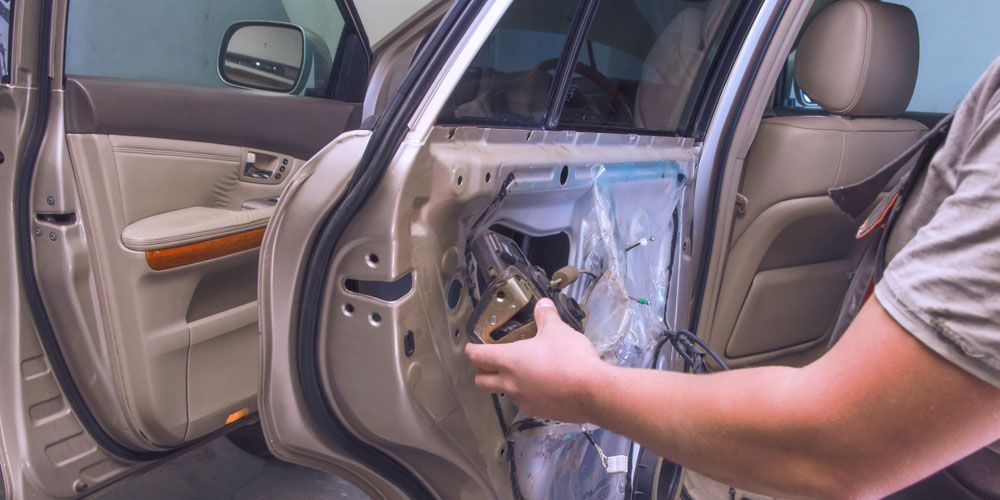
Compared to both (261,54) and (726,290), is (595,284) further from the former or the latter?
(261,54)

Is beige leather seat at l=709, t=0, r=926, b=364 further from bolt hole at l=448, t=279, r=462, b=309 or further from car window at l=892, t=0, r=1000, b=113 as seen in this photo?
bolt hole at l=448, t=279, r=462, b=309

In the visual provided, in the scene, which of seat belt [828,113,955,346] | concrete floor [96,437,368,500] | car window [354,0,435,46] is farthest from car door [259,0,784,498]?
car window [354,0,435,46]

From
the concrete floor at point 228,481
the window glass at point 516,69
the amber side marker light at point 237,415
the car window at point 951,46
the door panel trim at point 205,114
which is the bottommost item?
the concrete floor at point 228,481

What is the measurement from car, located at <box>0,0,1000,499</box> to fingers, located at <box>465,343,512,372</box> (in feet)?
0.13

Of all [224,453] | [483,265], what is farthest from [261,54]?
[483,265]

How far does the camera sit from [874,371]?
59 cm

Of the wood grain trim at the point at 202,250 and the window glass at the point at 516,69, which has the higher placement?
the window glass at the point at 516,69

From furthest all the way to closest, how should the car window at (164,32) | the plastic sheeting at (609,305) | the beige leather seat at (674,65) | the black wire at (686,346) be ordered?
the car window at (164,32), the beige leather seat at (674,65), the black wire at (686,346), the plastic sheeting at (609,305)

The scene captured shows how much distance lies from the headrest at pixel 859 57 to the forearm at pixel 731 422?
1.47 metres

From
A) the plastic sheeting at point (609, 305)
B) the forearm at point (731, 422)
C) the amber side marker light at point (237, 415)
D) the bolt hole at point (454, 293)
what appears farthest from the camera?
the amber side marker light at point (237, 415)

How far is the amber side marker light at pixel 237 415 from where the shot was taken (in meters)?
1.74

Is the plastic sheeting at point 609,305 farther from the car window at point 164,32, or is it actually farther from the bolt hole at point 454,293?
the car window at point 164,32

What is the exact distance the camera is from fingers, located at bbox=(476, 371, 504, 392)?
976 millimetres

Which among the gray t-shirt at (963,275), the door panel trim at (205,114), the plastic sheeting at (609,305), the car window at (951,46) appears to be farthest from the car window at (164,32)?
the car window at (951,46)
